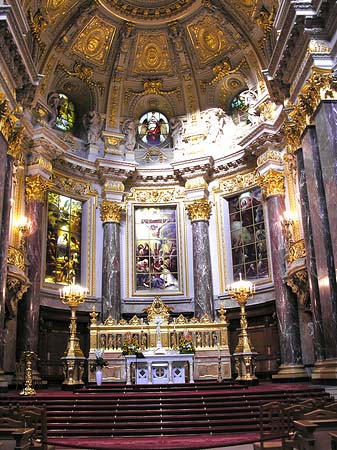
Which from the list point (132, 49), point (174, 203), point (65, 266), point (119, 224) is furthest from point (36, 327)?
point (132, 49)

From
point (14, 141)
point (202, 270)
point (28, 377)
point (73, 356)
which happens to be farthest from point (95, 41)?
point (28, 377)

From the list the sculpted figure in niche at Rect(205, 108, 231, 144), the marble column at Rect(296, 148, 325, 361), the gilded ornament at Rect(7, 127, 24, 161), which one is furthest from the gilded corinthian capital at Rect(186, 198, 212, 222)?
the gilded ornament at Rect(7, 127, 24, 161)

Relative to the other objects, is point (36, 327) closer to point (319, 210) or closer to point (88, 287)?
point (88, 287)

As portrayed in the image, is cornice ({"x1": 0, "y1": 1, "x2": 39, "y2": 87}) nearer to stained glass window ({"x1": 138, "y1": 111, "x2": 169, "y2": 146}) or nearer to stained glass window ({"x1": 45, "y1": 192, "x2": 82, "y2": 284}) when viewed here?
stained glass window ({"x1": 45, "y1": 192, "x2": 82, "y2": 284})

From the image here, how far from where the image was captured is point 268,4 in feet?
66.6

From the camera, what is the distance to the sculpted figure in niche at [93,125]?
2453cm

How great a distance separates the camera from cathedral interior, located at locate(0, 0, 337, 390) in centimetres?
1667

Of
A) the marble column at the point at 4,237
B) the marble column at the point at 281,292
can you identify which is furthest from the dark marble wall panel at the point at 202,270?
the marble column at the point at 4,237

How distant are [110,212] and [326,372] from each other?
13159mm

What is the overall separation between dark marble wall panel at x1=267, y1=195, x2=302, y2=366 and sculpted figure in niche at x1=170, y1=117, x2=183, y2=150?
6684mm

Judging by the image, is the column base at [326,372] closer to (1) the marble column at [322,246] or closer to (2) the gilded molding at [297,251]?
(1) the marble column at [322,246]

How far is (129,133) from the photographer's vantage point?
2552cm

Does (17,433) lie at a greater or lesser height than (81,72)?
lesser

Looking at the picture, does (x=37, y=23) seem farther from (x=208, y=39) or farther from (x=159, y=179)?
(x=159, y=179)
